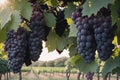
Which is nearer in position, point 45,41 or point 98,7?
point 98,7

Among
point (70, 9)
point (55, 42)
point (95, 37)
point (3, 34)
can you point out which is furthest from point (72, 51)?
point (95, 37)

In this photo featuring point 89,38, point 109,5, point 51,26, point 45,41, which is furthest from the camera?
point 45,41

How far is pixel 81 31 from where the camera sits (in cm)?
141

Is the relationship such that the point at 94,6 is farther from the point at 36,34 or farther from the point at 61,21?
the point at 61,21

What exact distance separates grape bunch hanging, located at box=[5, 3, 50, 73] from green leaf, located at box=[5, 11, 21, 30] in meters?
0.03

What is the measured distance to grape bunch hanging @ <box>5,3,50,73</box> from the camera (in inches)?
60.5

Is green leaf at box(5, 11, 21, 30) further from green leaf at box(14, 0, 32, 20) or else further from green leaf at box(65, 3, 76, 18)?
green leaf at box(65, 3, 76, 18)

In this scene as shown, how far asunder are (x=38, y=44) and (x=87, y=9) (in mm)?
267

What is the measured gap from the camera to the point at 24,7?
1.61 m

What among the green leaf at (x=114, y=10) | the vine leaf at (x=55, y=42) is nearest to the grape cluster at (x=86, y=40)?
the green leaf at (x=114, y=10)

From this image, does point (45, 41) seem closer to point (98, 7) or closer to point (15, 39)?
point (15, 39)

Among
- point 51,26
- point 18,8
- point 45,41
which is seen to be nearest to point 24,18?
point 18,8

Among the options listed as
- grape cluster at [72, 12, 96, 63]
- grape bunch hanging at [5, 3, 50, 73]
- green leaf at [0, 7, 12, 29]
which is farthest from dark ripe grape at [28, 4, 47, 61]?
grape cluster at [72, 12, 96, 63]

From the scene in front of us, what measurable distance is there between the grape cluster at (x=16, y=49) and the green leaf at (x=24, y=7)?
2.9 inches
